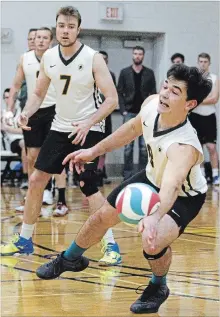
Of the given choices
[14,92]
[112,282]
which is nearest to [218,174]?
[14,92]

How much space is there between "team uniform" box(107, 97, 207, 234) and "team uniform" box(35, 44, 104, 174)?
1513mm

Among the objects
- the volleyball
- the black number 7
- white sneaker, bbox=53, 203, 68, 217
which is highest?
the black number 7

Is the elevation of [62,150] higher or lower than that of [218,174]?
higher

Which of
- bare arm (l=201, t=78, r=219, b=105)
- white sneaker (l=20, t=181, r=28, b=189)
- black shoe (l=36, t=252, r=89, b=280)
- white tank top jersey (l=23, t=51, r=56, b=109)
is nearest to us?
black shoe (l=36, t=252, r=89, b=280)

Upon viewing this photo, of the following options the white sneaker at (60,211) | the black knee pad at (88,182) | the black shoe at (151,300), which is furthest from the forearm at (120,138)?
the white sneaker at (60,211)

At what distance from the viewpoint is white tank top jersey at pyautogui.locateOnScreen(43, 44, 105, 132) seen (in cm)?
629

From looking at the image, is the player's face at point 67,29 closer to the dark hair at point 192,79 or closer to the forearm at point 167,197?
the dark hair at point 192,79

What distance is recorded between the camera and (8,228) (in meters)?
7.68

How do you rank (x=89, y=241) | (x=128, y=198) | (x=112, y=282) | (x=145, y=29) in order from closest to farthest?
(x=128, y=198) → (x=89, y=241) → (x=112, y=282) → (x=145, y=29)

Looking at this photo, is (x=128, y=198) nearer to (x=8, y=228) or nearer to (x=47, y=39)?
(x=8, y=228)

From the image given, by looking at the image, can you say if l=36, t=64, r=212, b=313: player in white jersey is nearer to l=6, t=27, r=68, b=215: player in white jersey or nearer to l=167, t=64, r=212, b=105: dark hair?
l=167, t=64, r=212, b=105: dark hair

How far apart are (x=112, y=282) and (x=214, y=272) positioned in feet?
2.69

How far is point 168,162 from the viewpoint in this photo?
432 centimetres

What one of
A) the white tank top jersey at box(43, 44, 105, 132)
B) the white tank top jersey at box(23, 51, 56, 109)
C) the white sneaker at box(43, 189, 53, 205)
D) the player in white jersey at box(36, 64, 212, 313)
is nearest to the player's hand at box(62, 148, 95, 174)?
the player in white jersey at box(36, 64, 212, 313)
